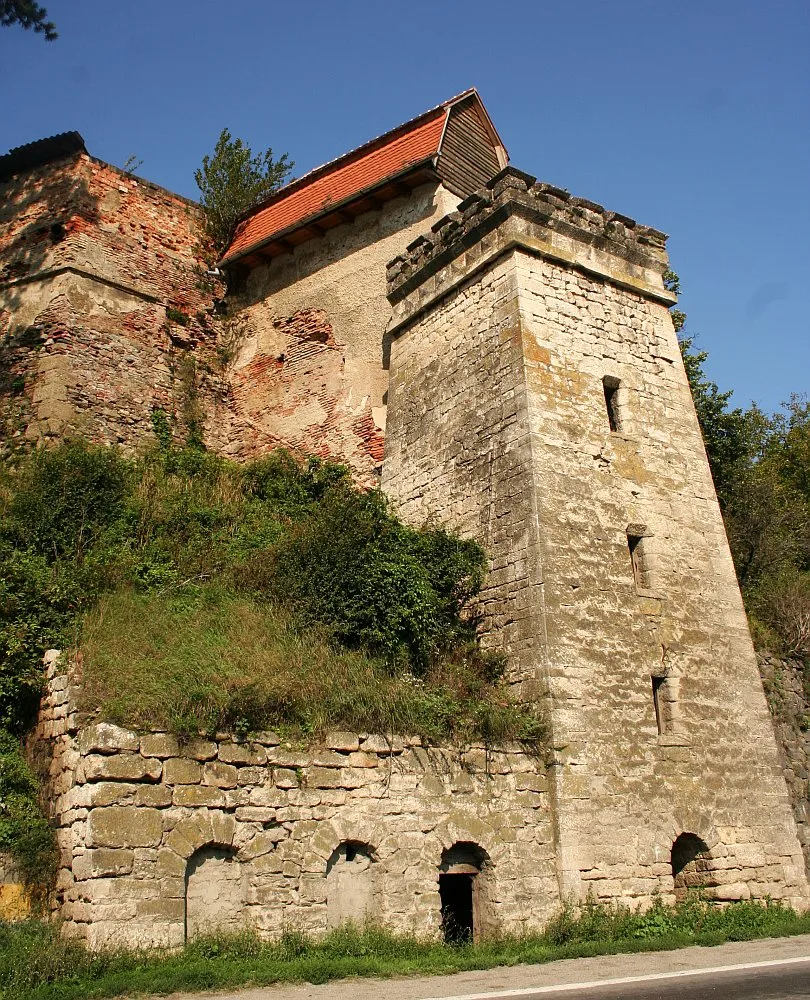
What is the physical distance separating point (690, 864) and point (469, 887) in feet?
8.18

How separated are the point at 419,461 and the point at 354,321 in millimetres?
4425

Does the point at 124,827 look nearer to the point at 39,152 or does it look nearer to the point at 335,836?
the point at 335,836

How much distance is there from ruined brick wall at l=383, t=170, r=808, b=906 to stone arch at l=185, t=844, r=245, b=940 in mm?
3207

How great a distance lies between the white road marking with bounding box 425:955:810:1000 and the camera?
20.4ft

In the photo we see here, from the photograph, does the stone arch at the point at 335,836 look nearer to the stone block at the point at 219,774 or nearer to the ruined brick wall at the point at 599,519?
the stone block at the point at 219,774

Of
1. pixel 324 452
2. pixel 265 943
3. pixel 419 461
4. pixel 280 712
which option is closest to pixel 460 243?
pixel 419 461

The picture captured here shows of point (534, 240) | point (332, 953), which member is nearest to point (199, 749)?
point (332, 953)

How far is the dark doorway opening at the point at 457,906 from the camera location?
8.80 m

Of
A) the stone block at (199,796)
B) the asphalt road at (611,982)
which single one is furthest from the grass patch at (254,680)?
the asphalt road at (611,982)

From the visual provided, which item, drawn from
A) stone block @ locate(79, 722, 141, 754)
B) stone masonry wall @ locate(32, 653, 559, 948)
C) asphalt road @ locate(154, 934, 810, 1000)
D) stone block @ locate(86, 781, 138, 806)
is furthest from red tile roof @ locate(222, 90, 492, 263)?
asphalt road @ locate(154, 934, 810, 1000)

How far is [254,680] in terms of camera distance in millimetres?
8102

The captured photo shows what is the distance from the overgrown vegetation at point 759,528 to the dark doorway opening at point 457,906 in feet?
19.3

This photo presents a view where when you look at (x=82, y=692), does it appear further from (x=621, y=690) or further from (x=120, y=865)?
(x=621, y=690)

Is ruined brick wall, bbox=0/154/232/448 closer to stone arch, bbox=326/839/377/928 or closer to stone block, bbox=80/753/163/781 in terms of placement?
stone block, bbox=80/753/163/781
